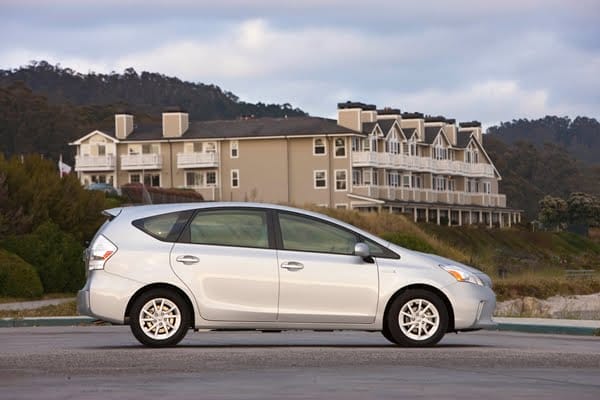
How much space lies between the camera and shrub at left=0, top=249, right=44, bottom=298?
119 ft

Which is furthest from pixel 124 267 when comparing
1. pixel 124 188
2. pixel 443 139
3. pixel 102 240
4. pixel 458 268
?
pixel 443 139

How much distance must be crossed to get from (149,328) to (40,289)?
2176cm

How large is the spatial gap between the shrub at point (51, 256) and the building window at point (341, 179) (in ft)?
Result: 198

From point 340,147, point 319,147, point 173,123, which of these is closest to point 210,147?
point 173,123

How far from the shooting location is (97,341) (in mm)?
17625

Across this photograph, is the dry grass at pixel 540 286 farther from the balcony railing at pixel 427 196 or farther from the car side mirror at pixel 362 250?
the balcony railing at pixel 427 196

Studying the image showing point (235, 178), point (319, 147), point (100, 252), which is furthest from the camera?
point (235, 178)

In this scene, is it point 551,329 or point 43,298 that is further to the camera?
point 43,298

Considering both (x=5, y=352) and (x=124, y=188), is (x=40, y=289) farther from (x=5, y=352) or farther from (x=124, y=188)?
(x=124, y=188)

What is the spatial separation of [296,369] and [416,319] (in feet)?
10.9

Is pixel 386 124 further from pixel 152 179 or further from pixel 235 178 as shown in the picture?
pixel 152 179

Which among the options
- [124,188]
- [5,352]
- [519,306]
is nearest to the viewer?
[5,352]

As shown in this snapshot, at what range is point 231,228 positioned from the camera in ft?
52.5

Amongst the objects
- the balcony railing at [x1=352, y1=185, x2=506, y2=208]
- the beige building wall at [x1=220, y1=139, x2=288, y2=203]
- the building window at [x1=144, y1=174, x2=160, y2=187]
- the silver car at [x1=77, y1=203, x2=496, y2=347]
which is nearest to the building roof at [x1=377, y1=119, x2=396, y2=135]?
the balcony railing at [x1=352, y1=185, x2=506, y2=208]
